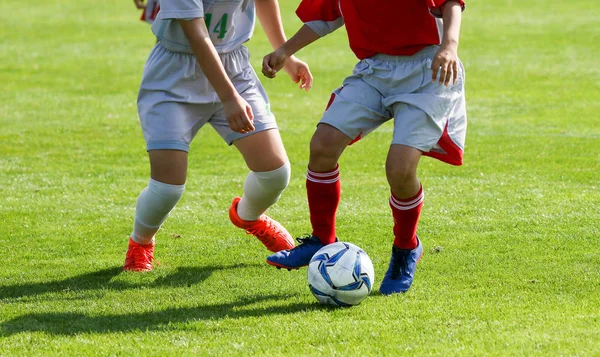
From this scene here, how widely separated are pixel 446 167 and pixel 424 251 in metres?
2.86

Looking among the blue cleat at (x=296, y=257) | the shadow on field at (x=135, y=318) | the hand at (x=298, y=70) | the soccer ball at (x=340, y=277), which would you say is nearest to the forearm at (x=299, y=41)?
the hand at (x=298, y=70)

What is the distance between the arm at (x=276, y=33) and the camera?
596 centimetres

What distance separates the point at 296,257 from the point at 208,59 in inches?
46.7

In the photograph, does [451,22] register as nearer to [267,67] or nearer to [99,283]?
[267,67]

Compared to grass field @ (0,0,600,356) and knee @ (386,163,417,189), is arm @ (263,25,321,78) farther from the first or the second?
grass field @ (0,0,600,356)

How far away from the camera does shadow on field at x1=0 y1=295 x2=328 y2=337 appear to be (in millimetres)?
4602

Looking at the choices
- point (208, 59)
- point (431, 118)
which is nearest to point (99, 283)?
point (208, 59)

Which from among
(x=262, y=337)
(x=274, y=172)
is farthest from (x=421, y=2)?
(x=262, y=337)

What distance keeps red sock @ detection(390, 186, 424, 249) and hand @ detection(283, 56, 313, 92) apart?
1144 mm

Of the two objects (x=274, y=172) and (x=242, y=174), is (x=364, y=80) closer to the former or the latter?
(x=274, y=172)

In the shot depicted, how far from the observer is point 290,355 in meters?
4.13

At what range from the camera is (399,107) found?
5.13 meters

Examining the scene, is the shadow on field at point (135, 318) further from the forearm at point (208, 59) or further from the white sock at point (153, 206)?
the forearm at point (208, 59)

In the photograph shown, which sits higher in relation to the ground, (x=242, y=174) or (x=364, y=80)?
(x=364, y=80)
